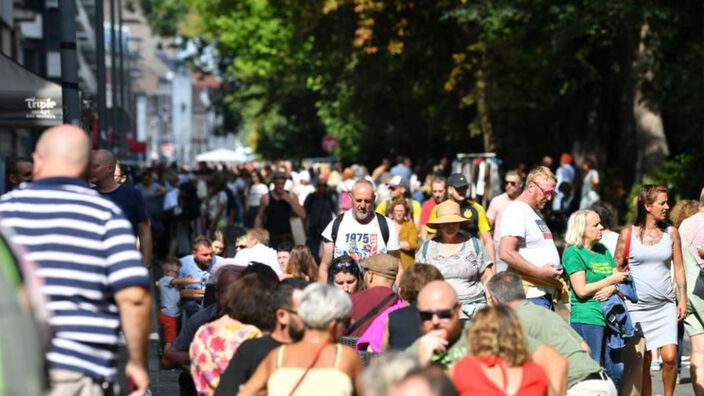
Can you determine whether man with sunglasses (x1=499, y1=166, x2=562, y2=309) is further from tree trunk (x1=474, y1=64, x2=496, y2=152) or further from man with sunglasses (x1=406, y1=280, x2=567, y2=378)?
tree trunk (x1=474, y1=64, x2=496, y2=152)

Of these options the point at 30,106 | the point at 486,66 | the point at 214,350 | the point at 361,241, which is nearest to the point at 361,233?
the point at 361,241

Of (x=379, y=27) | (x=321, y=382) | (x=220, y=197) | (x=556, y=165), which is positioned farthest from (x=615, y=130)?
(x=321, y=382)

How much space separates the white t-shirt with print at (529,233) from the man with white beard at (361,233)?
1588mm

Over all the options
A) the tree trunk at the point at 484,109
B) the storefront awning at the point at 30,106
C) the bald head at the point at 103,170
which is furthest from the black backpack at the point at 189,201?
the bald head at the point at 103,170

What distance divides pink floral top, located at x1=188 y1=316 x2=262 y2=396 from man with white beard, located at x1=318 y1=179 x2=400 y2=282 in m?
4.70

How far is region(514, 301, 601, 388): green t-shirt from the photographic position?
8273 millimetres

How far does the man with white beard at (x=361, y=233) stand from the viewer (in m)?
12.5

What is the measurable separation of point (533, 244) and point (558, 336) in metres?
2.89

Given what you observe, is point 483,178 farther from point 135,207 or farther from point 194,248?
point 135,207

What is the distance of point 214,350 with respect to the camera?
7.67m

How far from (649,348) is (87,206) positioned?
6.27 m

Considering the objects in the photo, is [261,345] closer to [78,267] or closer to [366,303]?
[78,267]

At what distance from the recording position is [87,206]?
241 inches

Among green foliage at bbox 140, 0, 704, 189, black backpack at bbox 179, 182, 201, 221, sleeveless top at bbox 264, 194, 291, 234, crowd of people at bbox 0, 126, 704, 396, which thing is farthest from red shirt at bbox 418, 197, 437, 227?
black backpack at bbox 179, 182, 201, 221
